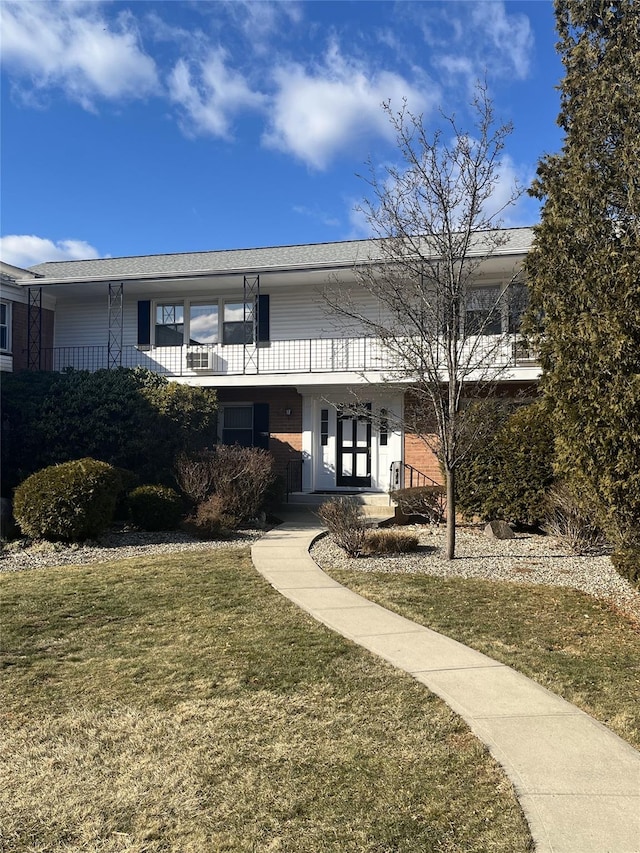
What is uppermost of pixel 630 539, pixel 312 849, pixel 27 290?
pixel 27 290

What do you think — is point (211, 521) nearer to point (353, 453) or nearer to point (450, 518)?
point (450, 518)

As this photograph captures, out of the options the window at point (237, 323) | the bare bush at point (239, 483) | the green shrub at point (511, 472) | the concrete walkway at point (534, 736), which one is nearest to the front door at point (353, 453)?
the window at point (237, 323)

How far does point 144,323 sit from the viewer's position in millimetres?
18359

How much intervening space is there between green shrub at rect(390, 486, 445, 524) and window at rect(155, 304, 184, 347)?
829cm

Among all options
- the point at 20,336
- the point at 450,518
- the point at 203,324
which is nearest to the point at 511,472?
the point at 450,518

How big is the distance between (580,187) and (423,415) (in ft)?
17.8

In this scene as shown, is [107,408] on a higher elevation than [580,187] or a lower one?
lower

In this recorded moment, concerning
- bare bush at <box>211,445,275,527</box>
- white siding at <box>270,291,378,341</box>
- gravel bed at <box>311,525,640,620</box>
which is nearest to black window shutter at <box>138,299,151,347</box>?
white siding at <box>270,291,378,341</box>

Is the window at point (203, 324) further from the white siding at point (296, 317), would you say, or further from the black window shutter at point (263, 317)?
the white siding at point (296, 317)

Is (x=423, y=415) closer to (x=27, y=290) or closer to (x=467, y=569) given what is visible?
(x=467, y=569)

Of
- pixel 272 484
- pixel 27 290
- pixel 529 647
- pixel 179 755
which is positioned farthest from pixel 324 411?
pixel 179 755

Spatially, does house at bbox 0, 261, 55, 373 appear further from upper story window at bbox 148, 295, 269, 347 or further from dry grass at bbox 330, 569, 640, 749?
dry grass at bbox 330, 569, 640, 749

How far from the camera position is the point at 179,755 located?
3.80 metres

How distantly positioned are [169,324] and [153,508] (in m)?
8.03
